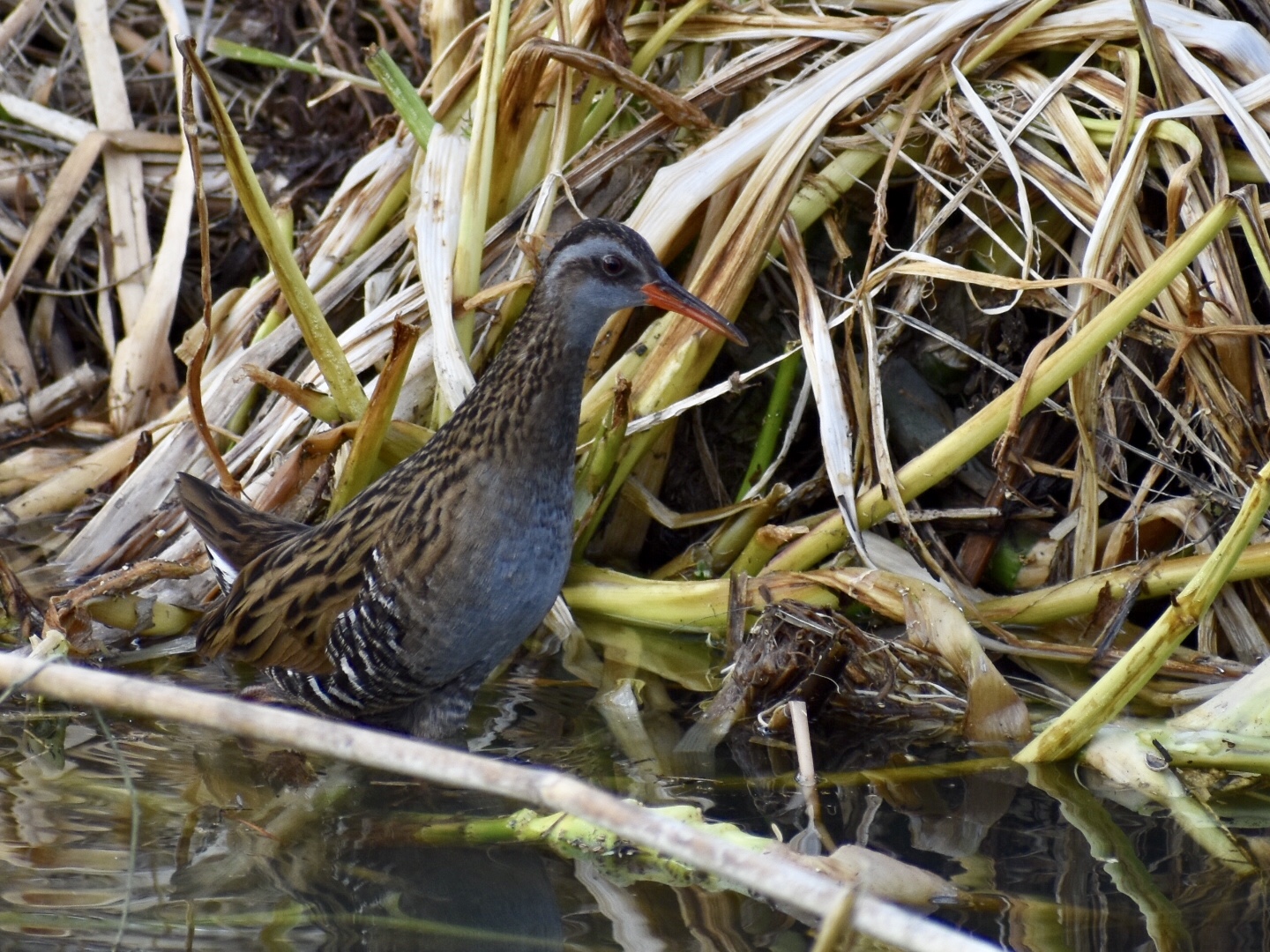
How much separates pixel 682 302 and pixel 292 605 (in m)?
0.88

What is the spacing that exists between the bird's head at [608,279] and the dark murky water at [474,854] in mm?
746

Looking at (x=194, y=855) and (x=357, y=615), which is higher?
(x=357, y=615)

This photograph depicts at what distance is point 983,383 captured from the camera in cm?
305

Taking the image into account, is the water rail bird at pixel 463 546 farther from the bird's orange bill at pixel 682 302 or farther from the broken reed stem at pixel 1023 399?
the broken reed stem at pixel 1023 399

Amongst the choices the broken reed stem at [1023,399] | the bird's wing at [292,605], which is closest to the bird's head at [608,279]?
the broken reed stem at [1023,399]

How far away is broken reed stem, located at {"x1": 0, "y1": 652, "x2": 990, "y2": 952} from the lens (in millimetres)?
1166

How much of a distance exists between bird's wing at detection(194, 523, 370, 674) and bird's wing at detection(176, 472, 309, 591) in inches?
2.9

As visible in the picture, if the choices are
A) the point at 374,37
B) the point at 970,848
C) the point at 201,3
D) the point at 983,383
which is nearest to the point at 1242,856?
the point at 970,848

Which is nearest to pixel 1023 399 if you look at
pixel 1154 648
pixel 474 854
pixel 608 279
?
pixel 1154 648

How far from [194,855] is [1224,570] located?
5.05 ft

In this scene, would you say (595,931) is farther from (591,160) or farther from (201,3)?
(201,3)

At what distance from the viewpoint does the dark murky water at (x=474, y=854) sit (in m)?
1.76

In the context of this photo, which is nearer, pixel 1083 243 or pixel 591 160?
pixel 1083 243

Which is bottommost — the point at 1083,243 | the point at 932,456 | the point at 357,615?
the point at 357,615
